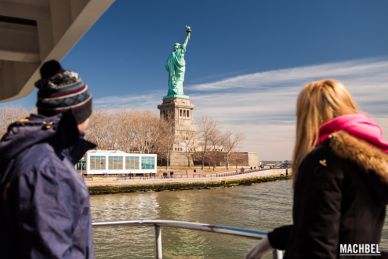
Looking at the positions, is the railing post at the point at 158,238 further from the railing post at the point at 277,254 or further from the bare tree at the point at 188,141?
the bare tree at the point at 188,141

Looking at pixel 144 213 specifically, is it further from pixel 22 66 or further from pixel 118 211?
pixel 22 66

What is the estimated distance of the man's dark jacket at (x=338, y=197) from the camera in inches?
55.0

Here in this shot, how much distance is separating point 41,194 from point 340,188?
1.00 meters

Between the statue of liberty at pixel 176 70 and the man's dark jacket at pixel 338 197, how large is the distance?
64803mm

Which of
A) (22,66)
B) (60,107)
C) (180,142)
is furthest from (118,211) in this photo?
(180,142)

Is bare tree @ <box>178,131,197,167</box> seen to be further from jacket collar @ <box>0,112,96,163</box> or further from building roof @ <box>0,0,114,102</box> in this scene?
jacket collar @ <box>0,112,96,163</box>

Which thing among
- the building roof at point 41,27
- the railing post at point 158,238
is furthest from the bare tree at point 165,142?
the railing post at point 158,238

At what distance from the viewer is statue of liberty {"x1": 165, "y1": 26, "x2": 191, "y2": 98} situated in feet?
219

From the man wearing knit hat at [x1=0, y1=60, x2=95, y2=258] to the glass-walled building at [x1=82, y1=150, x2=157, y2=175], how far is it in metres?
35.9

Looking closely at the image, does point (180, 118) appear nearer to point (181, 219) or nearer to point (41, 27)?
point (181, 219)

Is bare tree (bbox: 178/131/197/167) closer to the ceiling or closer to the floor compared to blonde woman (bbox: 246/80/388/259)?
closer to the ceiling

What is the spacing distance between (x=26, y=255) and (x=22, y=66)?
695cm

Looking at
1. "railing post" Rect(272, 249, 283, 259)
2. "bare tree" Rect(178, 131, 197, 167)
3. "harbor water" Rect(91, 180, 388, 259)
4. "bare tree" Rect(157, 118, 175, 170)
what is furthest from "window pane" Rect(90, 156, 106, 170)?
"railing post" Rect(272, 249, 283, 259)

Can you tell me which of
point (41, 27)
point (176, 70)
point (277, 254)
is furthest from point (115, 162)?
point (277, 254)
